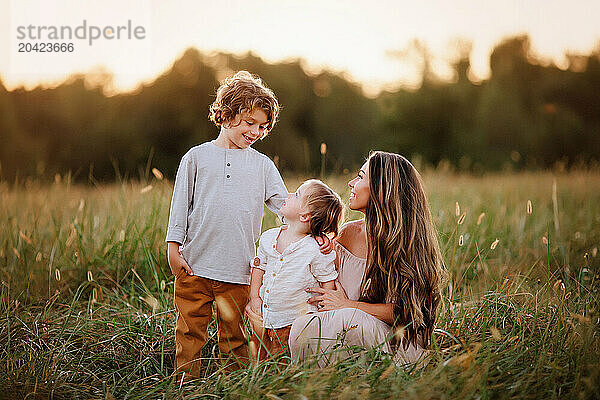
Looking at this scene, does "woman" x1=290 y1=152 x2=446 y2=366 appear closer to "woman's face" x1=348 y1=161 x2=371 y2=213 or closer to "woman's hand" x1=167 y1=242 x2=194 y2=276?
"woman's face" x1=348 y1=161 x2=371 y2=213

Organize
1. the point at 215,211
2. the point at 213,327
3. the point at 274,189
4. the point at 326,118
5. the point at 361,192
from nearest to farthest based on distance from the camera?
the point at 361,192 < the point at 215,211 < the point at 274,189 < the point at 213,327 < the point at 326,118

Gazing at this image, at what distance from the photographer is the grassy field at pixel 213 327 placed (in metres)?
2.29

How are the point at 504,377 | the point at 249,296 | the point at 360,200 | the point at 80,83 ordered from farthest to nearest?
the point at 80,83, the point at 249,296, the point at 360,200, the point at 504,377

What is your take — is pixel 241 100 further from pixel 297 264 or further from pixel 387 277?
pixel 387 277

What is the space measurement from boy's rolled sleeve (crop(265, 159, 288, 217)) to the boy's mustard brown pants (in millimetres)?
402

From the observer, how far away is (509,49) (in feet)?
34.7

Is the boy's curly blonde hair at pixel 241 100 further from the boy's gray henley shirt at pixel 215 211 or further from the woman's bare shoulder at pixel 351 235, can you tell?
the woman's bare shoulder at pixel 351 235

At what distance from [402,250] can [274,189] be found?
660 mm

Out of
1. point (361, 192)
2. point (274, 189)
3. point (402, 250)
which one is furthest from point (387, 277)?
point (274, 189)

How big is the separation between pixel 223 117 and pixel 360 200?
70 cm

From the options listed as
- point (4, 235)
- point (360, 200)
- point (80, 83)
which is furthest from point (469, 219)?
point (80, 83)

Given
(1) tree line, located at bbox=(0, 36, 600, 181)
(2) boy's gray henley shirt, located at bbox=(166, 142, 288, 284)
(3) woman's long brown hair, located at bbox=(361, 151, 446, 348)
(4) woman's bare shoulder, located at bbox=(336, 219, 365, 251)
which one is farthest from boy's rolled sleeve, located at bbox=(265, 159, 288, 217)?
(1) tree line, located at bbox=(0, 36, 600, 181)

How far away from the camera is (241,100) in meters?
2.81

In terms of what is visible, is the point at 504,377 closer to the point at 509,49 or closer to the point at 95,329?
the point at 95,329
